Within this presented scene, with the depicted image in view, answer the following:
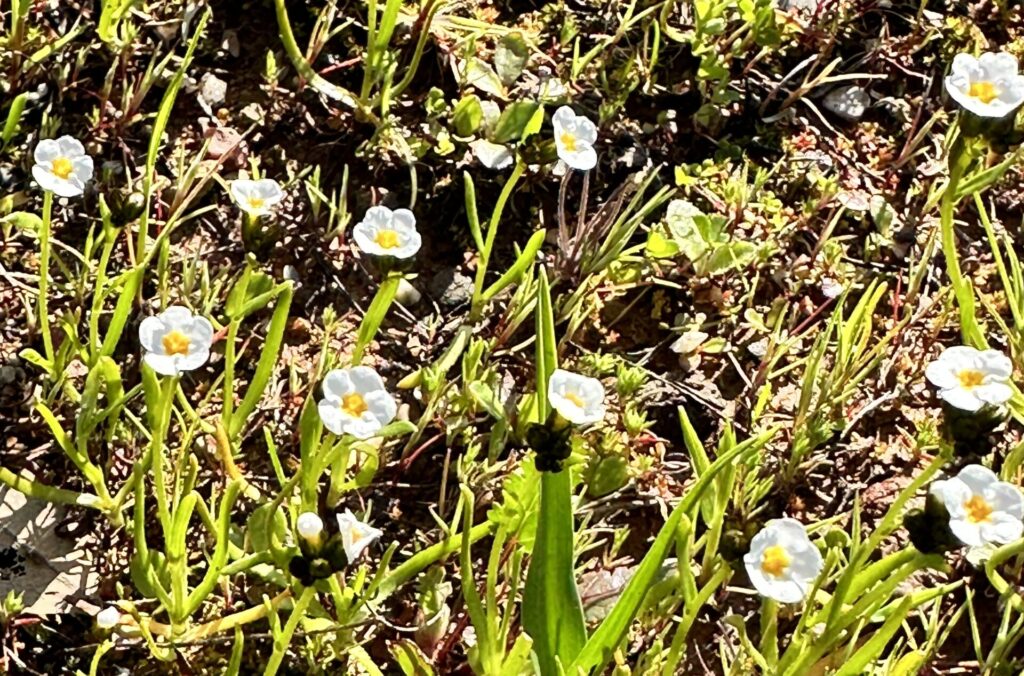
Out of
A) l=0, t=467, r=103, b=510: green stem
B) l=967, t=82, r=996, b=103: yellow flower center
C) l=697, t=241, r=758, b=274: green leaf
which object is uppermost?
l=967, t=82, r=996, b=103: yellow flower center

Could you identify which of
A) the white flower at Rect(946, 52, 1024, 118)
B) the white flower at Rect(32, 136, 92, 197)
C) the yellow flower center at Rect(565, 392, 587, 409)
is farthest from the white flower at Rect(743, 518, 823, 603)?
the white flower at Rect(32, 136, 92, 197)

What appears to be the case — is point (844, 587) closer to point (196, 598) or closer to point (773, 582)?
point (773, 582)

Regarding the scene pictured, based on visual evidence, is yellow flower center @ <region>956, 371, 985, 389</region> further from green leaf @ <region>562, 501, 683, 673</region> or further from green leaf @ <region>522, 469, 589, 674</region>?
green leaf @ <region>522, 469, 589, 674</region>

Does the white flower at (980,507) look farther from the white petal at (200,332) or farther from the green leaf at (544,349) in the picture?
the white petal at (200,332)

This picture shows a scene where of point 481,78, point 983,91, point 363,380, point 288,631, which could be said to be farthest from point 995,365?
point 481,78

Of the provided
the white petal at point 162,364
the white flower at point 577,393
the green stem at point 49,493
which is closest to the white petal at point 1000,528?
the white flower at point 577,393

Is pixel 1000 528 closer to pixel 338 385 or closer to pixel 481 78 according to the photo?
pixel 338 385
